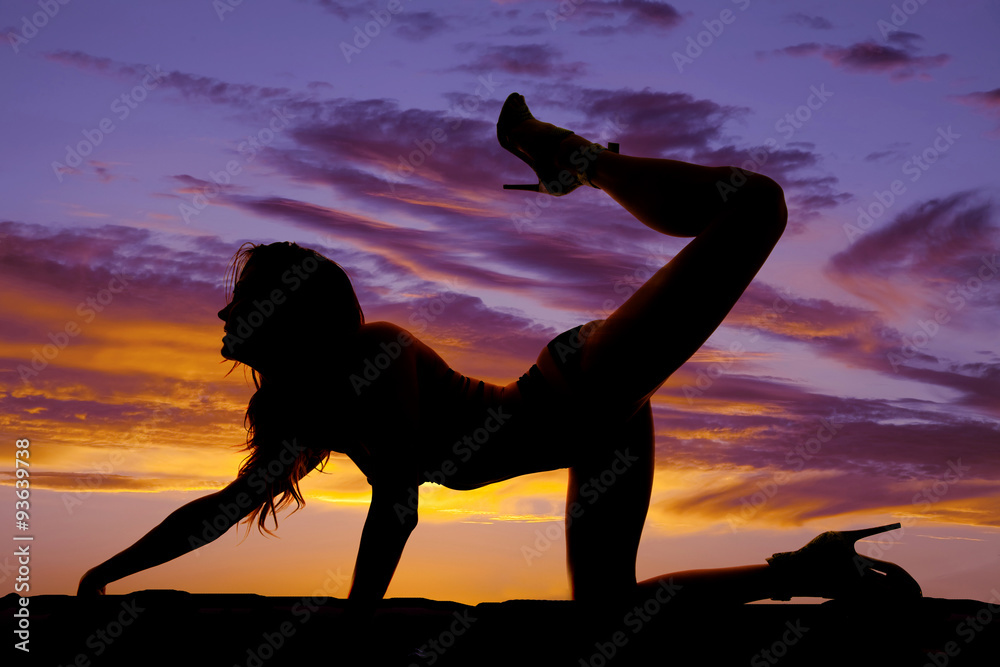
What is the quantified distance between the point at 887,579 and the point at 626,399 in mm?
803

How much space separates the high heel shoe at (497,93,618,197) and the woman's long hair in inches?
30.3

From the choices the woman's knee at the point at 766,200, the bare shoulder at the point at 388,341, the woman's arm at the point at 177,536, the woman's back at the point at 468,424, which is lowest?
the woman's arm at the point at 177,536

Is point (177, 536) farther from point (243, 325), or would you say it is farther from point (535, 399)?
point (535, 399)

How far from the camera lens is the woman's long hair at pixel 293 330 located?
6.05ft

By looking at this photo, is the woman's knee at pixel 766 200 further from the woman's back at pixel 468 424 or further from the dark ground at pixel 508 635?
the dark ground at pixel 508 635

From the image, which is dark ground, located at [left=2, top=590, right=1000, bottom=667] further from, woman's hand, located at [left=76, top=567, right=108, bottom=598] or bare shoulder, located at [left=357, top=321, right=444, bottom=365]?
bare shoulder, located at [left=357, top=321, right=444, bottom=365]

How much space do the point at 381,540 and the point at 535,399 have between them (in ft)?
2.02

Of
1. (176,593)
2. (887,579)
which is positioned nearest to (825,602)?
(887,579)

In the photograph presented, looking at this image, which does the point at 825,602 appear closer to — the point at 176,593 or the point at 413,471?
the point at 413,471

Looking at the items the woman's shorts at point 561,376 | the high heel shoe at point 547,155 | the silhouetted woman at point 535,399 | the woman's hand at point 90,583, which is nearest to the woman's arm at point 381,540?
the silhouetted woman at point 535,399

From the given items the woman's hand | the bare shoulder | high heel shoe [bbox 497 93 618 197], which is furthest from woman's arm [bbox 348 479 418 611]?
high heel shoe [bbox 497 93 618 197]


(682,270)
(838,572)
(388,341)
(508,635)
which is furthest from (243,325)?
(838,572)

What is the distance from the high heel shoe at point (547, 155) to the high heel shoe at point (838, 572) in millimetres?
1222

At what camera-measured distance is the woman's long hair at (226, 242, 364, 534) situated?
1.84 metres
